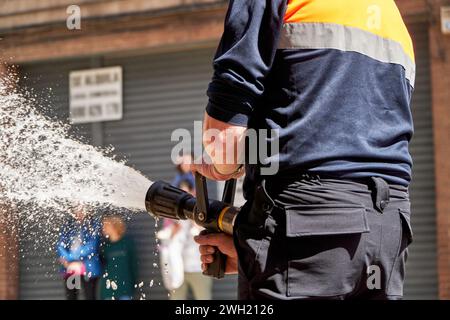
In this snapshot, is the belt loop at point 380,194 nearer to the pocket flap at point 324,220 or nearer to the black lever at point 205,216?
the pocket flap at point 324,220

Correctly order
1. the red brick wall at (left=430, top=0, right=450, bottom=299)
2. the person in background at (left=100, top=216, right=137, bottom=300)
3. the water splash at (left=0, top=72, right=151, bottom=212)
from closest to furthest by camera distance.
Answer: the water splash at (left=0, top=72, right=151, bottom=212), the person in background at (left=100, top=216, right=137, bottom=300), the red brick wall at (left=430, top=0, right=450, bottom=299)

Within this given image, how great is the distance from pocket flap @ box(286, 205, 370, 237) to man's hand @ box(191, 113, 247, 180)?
0.30 meters

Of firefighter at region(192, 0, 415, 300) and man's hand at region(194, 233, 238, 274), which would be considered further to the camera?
man's hand at region(194, 233, 238, 274)

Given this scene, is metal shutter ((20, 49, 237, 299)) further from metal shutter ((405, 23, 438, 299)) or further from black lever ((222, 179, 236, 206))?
black lever ((222, 179, 236, 206))

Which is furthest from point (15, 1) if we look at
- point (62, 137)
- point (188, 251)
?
point (62, 137)

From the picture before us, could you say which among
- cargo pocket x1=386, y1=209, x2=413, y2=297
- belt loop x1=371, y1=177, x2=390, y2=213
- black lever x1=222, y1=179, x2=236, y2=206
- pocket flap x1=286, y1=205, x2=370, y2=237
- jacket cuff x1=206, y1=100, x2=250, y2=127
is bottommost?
cargo pocket x1=386, y1=209, x2=413, y2=297

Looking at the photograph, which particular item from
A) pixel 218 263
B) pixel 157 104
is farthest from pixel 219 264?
pixel 157 104

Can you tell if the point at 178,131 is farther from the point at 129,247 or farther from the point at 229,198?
the point at 229,198

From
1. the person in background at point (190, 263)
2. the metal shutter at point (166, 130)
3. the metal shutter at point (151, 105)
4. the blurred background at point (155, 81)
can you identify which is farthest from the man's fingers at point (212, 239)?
the metal shutter at point (151, 105)

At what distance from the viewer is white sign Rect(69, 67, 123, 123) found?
1175cm

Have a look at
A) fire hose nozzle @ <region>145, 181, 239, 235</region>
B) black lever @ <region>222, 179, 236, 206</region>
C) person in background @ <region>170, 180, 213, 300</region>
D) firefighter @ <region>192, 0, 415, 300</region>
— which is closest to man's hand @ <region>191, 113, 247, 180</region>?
firefighter @ <region>192, 0, 415, 300</region>

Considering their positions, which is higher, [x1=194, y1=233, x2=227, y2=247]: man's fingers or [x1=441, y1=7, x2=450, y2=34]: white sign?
[x1=441, y1=7, x2=450, y2=34]: white sign

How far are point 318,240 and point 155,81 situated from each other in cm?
945

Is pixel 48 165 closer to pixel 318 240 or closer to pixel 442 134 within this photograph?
pixel 318 240
